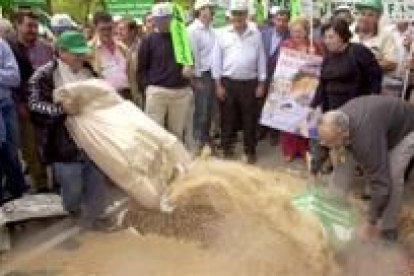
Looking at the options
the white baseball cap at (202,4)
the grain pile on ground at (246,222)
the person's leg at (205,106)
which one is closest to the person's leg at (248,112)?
the person's leg at (205,106)

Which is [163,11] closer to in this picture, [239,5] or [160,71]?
[160,71]

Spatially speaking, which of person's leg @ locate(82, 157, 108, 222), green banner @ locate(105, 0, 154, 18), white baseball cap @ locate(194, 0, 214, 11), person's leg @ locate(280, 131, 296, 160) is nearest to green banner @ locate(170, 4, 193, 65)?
white baseball cap @ locate(194, 0, 214, 11)

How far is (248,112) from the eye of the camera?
1025 cm

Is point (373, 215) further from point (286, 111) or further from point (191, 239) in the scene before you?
point (286, 111)

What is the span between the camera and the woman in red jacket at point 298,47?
10.0m

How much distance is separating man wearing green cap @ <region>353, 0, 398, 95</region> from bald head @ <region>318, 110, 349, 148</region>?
2828 mm

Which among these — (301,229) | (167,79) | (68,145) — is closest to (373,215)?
(301,229)

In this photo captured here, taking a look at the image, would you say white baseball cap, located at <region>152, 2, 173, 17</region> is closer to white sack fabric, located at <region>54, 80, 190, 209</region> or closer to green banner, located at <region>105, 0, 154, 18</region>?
green banner, located at <region>105, 0, 154, 18</region>

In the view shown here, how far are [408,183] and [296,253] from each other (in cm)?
259

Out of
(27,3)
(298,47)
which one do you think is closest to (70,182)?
(27,3)

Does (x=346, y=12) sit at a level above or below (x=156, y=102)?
above

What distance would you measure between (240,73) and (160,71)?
1.15m

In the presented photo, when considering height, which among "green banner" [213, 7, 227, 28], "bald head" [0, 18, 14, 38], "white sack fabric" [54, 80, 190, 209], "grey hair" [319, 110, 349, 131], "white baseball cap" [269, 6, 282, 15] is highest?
"bald head" [0, 18, 14, 38]

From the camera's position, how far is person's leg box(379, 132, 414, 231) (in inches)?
259
